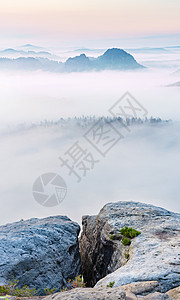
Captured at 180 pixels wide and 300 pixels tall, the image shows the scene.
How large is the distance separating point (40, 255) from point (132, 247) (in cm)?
545

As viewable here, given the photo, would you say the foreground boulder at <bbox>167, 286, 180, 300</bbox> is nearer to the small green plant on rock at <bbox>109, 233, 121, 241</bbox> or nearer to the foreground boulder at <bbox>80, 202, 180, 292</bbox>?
the foreground boulder at <bbox>80, 202, 180, 292</bbox>

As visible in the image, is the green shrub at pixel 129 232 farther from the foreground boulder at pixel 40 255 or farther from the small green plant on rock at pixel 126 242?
the foreground boulder at pixel 40 255

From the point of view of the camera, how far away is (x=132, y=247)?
16812 millimetres

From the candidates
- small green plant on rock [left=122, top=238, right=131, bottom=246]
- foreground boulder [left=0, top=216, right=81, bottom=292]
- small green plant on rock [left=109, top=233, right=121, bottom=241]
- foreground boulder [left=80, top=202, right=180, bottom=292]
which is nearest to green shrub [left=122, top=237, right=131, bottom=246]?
small green plant on rock [left=122, top=238, right=131, bottom=246]

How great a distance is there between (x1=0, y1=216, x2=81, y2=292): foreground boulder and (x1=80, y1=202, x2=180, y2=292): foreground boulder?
192 cm

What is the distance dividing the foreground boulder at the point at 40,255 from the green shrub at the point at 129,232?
3730 millimetres

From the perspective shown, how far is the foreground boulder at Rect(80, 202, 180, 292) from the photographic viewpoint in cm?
1300

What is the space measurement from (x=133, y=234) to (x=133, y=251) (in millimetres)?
1887

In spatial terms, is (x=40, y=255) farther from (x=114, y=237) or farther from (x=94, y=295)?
(x=94, y=295)

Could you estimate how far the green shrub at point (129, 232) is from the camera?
18.0 meters

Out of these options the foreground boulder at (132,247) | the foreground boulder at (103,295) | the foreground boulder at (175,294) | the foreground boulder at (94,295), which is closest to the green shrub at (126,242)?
the foreground boulder at (132,247)

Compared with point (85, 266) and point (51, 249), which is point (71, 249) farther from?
point (85, 266)

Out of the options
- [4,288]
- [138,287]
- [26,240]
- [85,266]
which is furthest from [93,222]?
[138,287]

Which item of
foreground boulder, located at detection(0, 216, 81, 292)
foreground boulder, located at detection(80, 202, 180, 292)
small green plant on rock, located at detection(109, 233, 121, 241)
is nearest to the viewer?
foreground boulder, located at detection(80, 202, 180, 292)
